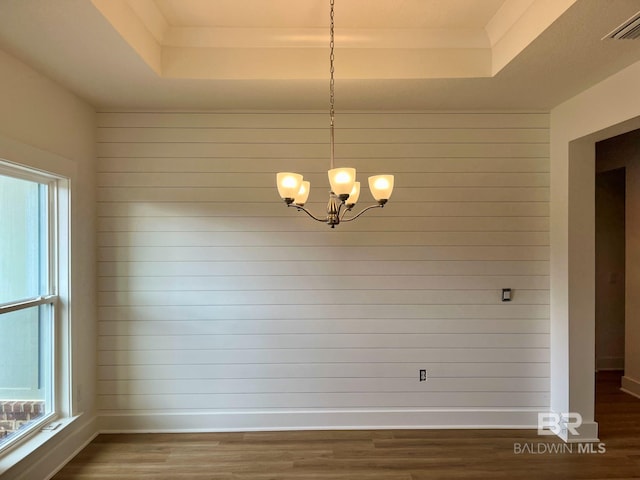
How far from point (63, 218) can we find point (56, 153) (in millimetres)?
489

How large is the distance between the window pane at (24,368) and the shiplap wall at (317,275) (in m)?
0.45

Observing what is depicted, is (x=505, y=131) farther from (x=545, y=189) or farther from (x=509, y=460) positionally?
(x=509, y=460)

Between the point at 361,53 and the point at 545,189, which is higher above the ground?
the point at 361,53

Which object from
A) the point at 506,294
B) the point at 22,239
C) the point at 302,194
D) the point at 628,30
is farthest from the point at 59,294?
the point at 628,30

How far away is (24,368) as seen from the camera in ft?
8.43

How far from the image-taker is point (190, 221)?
3125 mm

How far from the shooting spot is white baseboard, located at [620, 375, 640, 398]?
3830 millimetres

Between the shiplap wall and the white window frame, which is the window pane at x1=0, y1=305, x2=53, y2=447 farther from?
the shiplap wall

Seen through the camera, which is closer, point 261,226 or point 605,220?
point 261,226

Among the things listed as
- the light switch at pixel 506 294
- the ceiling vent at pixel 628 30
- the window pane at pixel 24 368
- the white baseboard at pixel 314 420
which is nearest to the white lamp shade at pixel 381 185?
the ceiling vent at pixel 628 30

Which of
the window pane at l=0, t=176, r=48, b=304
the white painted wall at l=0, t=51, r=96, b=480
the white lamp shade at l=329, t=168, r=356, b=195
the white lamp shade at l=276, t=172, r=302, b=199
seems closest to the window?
the window pane at l=0, t=176, r=48, b=304

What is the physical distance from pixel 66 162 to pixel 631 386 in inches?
231

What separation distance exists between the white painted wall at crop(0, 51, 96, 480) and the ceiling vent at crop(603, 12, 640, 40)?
3483 mm

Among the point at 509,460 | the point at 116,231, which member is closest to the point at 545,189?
the point at 509,460
